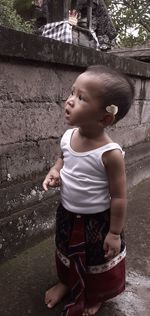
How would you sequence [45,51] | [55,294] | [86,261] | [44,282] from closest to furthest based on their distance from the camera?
[86,261] < [55,294] < [44,282] < [45,51]

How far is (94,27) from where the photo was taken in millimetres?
5434

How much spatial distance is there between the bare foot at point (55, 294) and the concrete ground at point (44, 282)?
29 mm

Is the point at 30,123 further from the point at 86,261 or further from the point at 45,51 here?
the point at 86,261

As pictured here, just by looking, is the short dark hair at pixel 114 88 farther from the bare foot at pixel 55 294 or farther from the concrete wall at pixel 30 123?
the bare foot at pixel 55 294

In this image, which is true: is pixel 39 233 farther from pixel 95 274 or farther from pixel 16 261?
pixel 95 274

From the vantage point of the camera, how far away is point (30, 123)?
8.01 ft

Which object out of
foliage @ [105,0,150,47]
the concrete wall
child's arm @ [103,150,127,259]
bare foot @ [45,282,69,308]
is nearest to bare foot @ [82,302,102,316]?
bare foot @ [45,282,69,308]

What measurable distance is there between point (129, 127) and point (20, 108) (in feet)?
6.28

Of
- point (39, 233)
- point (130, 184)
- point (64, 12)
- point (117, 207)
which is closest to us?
point (117, 207)

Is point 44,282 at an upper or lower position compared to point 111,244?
lower

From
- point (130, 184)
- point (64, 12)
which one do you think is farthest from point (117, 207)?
point (64, 12)

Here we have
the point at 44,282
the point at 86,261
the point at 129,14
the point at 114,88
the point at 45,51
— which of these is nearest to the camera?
the point at 114,88

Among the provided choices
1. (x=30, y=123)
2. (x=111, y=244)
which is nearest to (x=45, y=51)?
(x=30, y=123)

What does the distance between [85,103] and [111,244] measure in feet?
2.12
